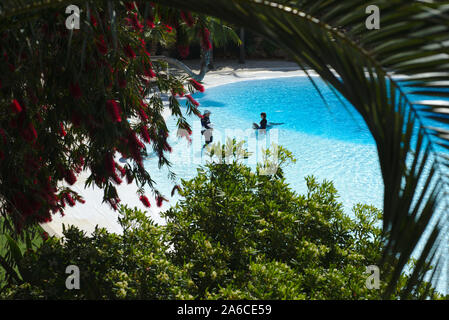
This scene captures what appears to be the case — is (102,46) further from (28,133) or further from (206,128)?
(206,128)

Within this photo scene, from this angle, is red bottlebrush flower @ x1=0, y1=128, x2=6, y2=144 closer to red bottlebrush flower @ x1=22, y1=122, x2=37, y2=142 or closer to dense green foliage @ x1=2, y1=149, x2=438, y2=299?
red bottlebrush flower @ x1=22, y1=122, x2=37, y2=142

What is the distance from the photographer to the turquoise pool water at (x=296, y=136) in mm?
9164

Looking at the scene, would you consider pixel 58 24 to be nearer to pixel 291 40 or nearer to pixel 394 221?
pixel 291 40

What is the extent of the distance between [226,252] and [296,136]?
9200mm

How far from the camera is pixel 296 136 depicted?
12086mm

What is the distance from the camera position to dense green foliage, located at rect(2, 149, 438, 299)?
2875 mm

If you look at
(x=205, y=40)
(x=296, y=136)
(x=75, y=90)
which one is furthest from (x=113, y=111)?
(x=296, y=136)

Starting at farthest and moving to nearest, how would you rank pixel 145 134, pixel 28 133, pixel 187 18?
pixel 145 134 → pixel 187 18 → pixel 28 133

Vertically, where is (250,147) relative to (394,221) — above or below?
below

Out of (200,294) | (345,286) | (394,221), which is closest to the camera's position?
(394,221)

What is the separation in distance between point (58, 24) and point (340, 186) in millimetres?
7599

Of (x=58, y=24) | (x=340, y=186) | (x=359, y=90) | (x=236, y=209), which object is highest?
(x=58, y=24)

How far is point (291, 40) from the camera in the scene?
156 cm

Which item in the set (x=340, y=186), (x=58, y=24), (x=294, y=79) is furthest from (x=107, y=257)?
(x=294, y=79)
